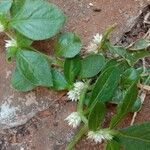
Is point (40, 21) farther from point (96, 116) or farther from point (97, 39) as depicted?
point (96, 116)

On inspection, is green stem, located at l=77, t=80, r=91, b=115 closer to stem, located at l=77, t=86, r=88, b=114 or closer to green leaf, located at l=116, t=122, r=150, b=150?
stem, located at l=77, t=86, r=88, b=114

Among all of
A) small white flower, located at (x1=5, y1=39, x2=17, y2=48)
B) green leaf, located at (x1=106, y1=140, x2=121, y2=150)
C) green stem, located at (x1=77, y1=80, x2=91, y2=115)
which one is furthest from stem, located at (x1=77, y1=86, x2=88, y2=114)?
small white flower, located at (x1=5, y1=39, x2=17, y2=48)

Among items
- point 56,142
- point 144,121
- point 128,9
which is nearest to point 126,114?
point 144,121

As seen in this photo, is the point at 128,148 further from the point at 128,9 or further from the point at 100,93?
the point at 128,9

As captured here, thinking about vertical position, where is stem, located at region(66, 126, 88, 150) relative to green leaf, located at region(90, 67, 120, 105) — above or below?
below

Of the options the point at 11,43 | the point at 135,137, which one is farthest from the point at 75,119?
the point at 11,43

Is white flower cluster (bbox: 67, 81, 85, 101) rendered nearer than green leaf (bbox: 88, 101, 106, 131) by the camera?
No

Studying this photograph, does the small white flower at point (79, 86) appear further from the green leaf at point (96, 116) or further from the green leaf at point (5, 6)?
the green leaf at point (5, 6)
